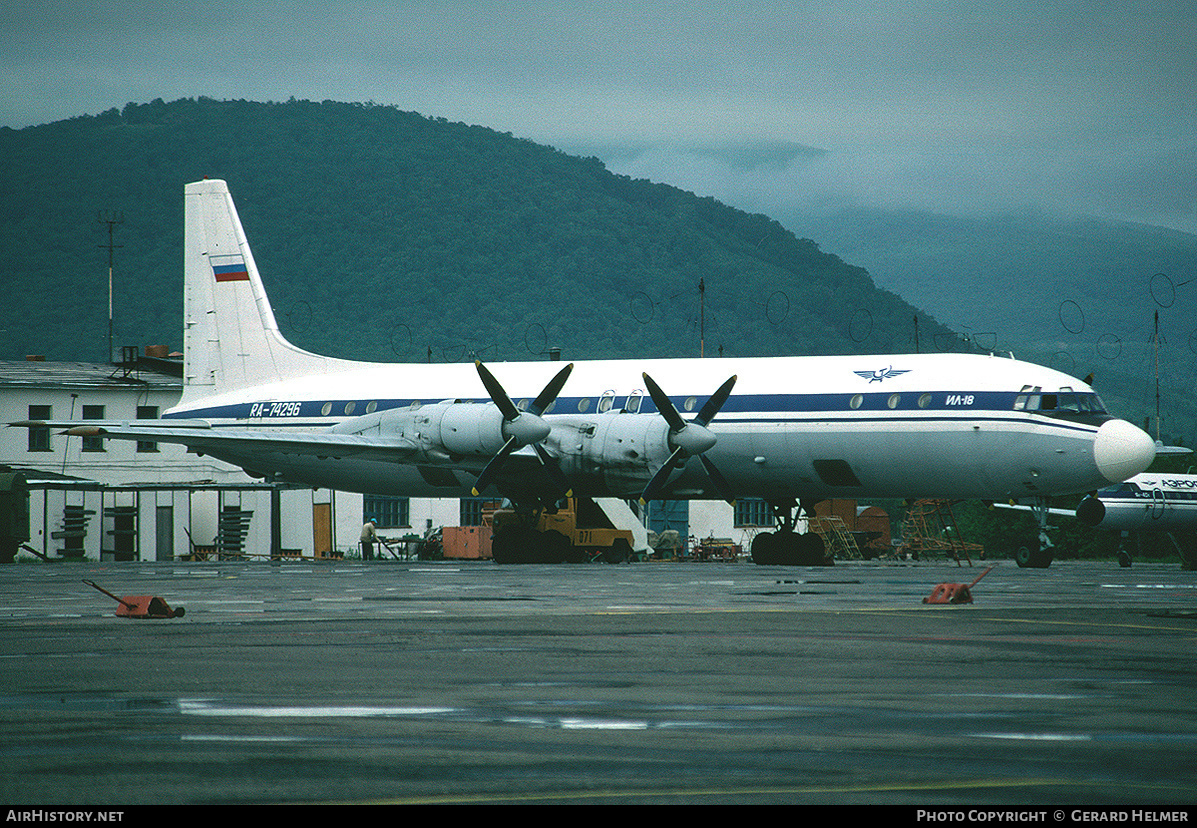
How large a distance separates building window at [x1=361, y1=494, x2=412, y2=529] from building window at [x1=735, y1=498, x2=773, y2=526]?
55.8 ft

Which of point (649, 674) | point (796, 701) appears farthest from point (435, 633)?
point (796, 701)

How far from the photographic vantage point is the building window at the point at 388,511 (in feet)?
226

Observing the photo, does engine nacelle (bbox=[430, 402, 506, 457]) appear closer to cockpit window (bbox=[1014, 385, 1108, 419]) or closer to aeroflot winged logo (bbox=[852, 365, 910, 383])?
aeroflot winged logo (bbox=[852, 365, 910, 383])

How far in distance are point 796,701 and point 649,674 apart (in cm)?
219

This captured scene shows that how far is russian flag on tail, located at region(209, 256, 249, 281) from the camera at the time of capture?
164 ft

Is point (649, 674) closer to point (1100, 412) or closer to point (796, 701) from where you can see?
point (796, 701)

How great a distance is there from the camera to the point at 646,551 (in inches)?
2308

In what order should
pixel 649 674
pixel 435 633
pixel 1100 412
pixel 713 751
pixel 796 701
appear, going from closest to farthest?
pixel 713 751, pixel 796 701, pixel 649 674, pixel 435 633, pixel 1100 412

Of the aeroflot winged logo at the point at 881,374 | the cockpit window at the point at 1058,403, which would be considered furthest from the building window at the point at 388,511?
the cockpit window at the point at 1058,403

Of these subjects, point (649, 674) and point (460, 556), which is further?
point (460, 556)

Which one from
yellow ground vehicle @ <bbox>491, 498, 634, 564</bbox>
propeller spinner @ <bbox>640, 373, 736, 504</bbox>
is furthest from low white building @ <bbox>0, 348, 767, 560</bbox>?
propeller spinner @ <bbox>640, 373, 736, 504</bbox>

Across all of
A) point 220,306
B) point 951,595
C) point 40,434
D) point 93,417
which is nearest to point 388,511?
point 93,417

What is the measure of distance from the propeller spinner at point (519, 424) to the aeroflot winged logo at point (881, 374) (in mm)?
8227
